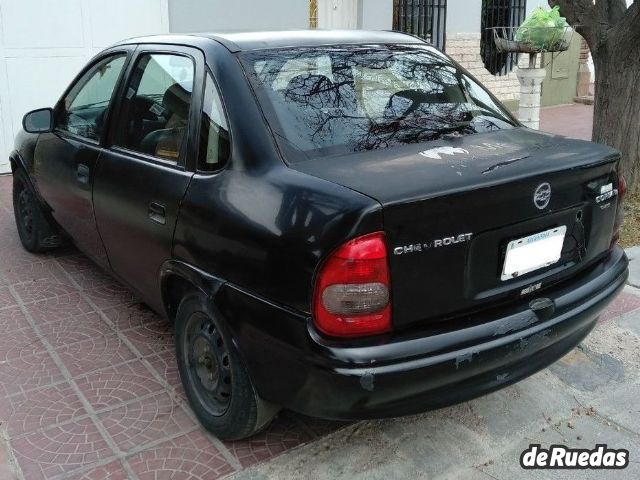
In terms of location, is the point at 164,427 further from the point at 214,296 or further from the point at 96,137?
the point at 96,137

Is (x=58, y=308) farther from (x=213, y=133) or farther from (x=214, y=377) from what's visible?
(x=213, y=133)

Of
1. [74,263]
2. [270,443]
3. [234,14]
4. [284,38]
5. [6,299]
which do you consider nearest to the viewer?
[270,443]

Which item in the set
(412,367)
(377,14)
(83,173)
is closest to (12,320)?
(83,173)

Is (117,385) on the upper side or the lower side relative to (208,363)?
lower

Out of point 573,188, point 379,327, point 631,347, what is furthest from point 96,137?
point 631,347

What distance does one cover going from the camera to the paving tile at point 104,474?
266 centimetres

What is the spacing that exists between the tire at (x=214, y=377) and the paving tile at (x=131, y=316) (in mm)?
1048

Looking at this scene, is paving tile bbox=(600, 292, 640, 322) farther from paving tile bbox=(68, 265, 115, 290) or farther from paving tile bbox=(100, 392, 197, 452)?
paving tile bbox=(68, 265, 115, 290)

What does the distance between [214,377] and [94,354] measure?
3.59ft

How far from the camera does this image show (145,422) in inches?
119

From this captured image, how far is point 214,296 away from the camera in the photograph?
2.62 metres

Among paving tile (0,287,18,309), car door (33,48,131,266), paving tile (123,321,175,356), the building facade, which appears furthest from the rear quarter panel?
the building facade

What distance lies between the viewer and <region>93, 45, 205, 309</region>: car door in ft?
9.69

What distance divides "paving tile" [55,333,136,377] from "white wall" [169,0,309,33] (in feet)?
16.0
